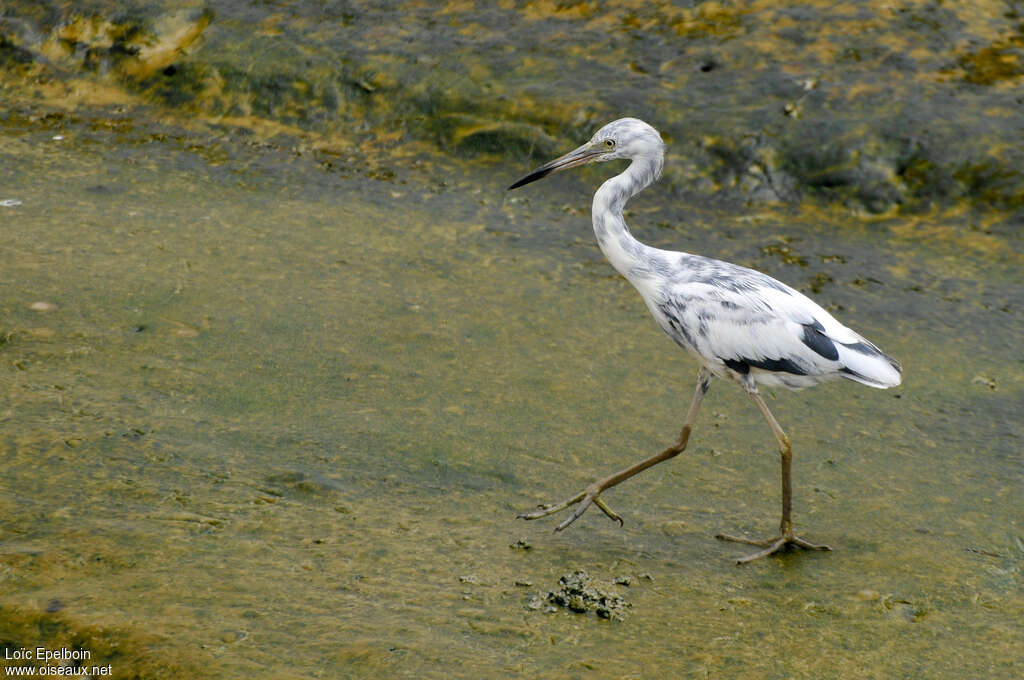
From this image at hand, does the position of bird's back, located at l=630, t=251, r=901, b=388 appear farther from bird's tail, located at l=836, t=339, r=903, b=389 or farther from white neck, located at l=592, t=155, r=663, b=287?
white neck, located at l=592, t=155, r=663, b=287

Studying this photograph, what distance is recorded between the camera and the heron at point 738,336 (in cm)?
422

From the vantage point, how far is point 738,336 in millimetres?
4250

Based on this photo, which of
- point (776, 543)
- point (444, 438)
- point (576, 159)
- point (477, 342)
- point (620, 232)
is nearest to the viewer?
point (776, 543)

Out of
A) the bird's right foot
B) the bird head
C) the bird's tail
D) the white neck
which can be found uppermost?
the bird head

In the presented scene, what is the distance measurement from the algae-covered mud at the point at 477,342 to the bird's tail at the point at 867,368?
58 cm

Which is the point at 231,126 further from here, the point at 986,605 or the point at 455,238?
the point at 986,605

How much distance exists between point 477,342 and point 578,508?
5.44 feet

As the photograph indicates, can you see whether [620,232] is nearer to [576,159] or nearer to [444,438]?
[576,159]

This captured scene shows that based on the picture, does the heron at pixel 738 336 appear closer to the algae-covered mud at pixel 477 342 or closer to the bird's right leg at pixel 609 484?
the bird's right leg at pixel 609 484

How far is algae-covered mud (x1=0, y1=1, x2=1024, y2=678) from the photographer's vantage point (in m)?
3.47

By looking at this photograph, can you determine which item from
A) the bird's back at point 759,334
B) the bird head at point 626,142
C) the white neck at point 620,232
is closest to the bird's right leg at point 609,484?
the bird's back at point 759,334

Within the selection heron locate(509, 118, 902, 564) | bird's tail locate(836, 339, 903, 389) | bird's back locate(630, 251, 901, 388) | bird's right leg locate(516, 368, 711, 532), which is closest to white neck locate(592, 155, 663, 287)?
heron locate(509, 118, 902, 564)

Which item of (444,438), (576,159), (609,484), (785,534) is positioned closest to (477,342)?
(444,438)

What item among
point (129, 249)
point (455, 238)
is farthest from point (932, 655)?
point (129, 249)
